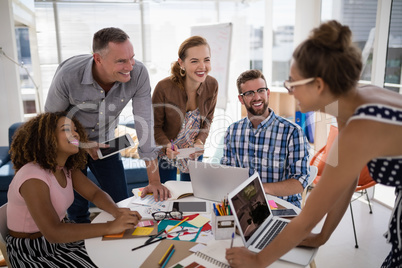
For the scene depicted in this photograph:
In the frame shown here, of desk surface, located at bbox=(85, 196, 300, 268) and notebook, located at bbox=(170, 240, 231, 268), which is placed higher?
notebook, located at bbox=(170, 240, 231, 268)

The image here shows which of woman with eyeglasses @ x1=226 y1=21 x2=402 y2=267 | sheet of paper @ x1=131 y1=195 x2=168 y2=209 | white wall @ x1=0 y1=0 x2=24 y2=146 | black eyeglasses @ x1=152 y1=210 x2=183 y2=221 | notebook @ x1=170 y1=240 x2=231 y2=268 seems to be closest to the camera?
woman with eyeglasses @ x1=226 y1=21 x2=402 y2=267

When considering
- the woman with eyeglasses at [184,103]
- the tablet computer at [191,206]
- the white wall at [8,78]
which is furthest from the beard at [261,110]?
the white wall at [8,78]

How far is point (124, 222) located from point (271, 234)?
0.60 metres

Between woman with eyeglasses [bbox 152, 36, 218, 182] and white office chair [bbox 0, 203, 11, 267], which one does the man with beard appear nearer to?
woman with eyeglasses [bbox 152, 36, 218, 182]

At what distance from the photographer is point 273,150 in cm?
196

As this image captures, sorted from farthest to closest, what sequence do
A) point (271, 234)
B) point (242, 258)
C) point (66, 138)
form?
1. point (66, 138)
2. point (271, 234)
3. point (242, 258)

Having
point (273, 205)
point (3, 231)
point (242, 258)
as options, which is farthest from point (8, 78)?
point (242, 258)

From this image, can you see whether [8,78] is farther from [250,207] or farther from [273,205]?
[250,207]

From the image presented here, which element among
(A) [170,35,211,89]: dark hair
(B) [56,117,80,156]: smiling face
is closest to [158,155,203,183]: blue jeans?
(A) [170,35,211,89]: dark hair

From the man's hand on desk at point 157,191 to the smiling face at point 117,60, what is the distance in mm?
628

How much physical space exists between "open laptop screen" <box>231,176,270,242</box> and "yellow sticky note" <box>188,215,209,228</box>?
270 mm

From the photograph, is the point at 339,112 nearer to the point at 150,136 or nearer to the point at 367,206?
the point at 150,136

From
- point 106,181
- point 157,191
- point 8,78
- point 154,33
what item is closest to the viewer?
point 157,191

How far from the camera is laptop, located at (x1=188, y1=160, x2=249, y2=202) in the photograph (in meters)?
1.53
